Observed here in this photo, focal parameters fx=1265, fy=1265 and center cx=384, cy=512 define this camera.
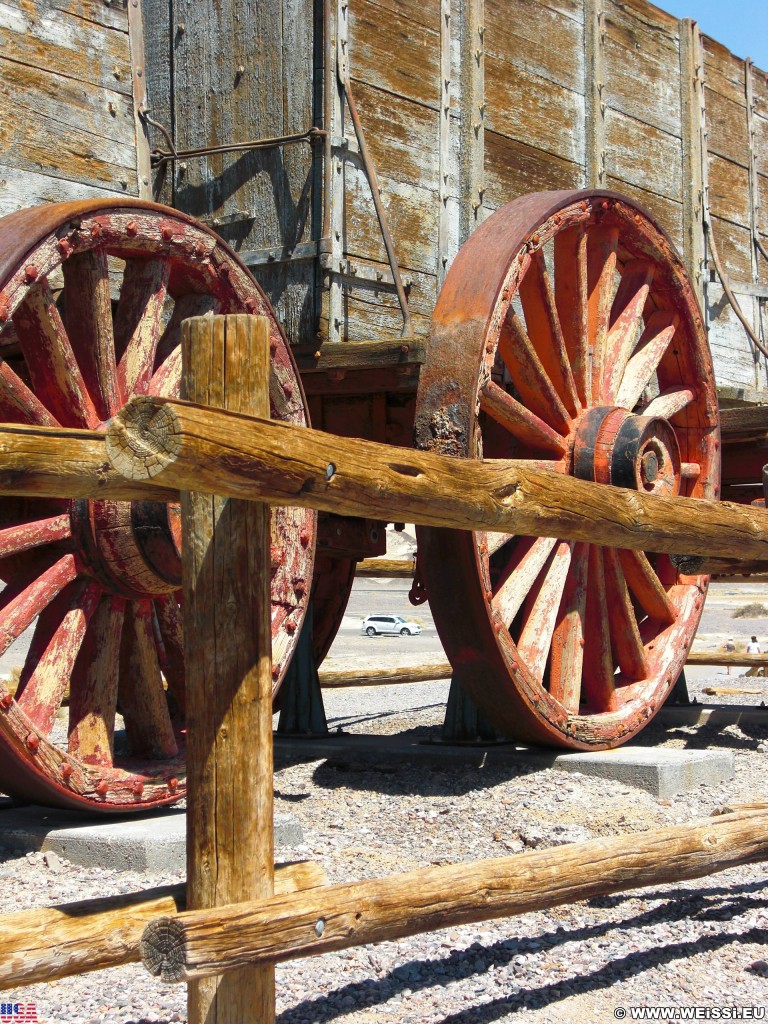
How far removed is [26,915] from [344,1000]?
0.86 meters

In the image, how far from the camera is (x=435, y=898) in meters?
2.71

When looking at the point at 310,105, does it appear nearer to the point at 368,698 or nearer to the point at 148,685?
the point at 148,685

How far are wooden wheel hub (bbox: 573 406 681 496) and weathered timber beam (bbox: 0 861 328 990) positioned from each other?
119 inches

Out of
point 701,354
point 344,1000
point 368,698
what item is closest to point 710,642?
point 368,698

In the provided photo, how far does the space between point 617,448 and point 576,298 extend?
70 centimetres

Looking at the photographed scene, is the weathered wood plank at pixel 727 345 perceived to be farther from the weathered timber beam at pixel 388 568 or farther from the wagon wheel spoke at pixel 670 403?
the weathered timber beam at pixel 388 568

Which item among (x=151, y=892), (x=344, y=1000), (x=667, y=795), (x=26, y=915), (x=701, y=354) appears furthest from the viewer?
(x=701, y=354)

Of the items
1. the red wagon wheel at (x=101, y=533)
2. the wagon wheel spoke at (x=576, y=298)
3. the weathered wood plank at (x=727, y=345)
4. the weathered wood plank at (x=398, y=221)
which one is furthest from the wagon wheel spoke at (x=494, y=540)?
the weathered wood plank at (x=727, y=345)

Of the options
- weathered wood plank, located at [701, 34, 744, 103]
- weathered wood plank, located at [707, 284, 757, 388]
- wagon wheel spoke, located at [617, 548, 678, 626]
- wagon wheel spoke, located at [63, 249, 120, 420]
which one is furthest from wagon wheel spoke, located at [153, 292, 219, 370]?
weathered wood plank, located at [701, 34, 744, 103]

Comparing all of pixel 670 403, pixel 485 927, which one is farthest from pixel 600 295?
pixel 485 927

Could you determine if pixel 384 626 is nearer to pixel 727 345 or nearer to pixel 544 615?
pixel 727 345

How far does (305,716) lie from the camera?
6.10 m

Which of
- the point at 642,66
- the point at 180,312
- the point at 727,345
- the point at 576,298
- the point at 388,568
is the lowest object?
the point at 388,568

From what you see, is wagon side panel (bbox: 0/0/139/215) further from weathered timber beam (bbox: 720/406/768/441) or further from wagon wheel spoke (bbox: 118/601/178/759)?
weathered timber beam (bbox: 720/406/768/441)
